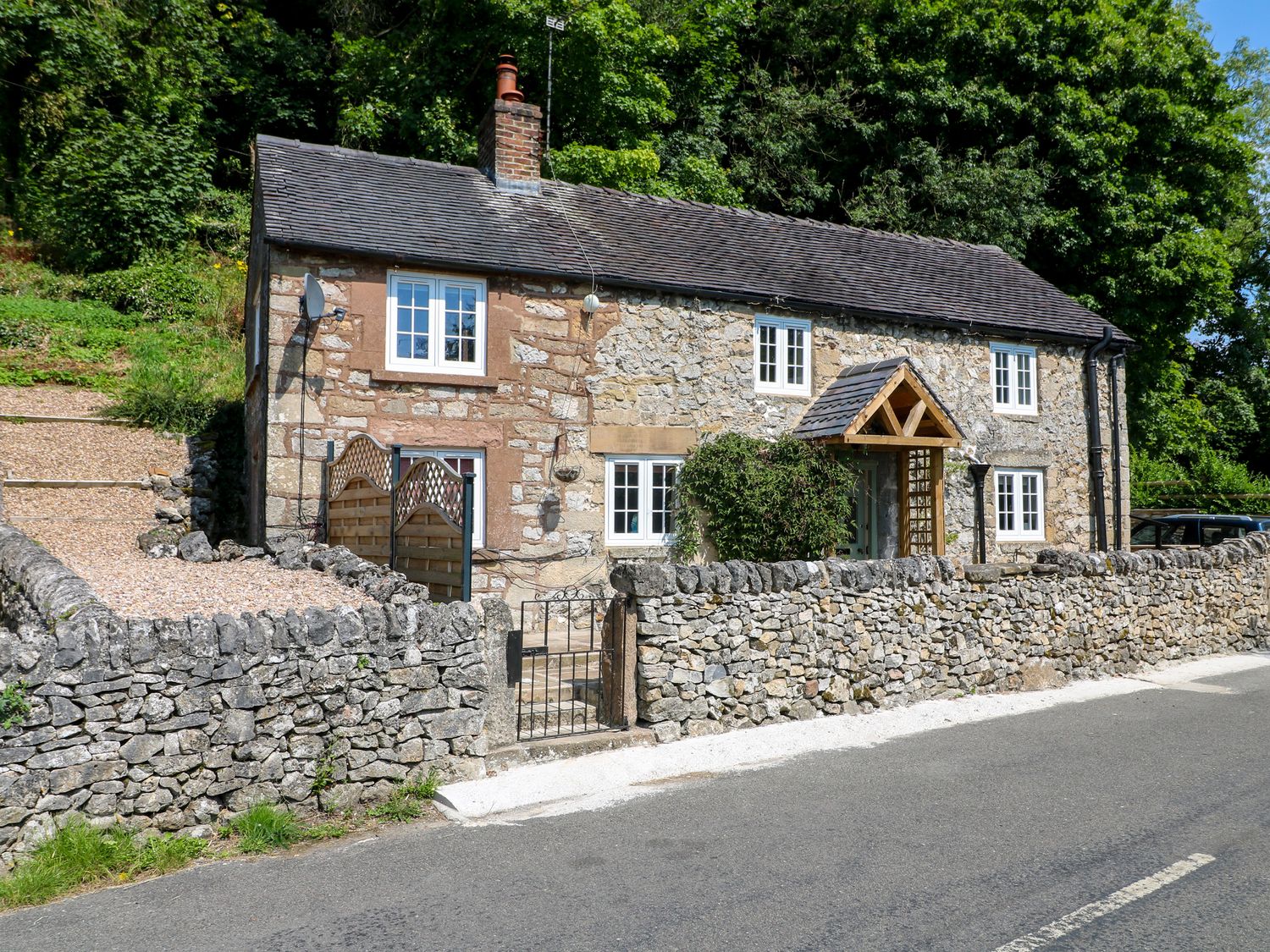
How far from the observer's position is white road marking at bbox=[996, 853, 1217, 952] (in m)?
4.37

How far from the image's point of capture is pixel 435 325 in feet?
41.3

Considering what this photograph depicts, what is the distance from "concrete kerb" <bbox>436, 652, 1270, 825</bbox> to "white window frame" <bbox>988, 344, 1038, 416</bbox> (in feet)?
22.9

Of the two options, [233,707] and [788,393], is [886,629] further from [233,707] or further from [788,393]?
[233,707]

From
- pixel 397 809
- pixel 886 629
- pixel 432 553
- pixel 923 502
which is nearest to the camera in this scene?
pixel 397 809

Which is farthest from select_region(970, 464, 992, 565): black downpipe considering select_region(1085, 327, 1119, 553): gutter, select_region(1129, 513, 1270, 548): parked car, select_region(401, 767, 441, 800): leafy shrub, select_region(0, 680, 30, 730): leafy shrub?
select_region(0, 680, 30, 730): leafy shrub

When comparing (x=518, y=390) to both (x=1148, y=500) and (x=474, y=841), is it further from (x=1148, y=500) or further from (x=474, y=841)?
(x=1148, y=500)

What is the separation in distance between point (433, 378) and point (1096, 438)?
495 inches

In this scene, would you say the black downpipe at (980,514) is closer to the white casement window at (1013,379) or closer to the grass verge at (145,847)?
the white casement window at (1013,379)

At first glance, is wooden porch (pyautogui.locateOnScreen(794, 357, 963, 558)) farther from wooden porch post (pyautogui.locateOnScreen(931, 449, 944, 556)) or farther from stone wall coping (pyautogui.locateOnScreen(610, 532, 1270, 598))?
stone wall coping (pyautogui.locateOnScreen(610, 532, 1270, 598))

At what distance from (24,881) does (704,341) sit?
10987 mm

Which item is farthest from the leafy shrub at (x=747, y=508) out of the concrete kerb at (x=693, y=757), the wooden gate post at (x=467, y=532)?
the wooden gate post at (x=467, y=532)

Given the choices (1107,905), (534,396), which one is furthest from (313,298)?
(1107,905)

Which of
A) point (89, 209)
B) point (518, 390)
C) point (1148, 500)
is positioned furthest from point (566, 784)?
point (1148, 500)

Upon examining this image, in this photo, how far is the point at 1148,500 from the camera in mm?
25984
